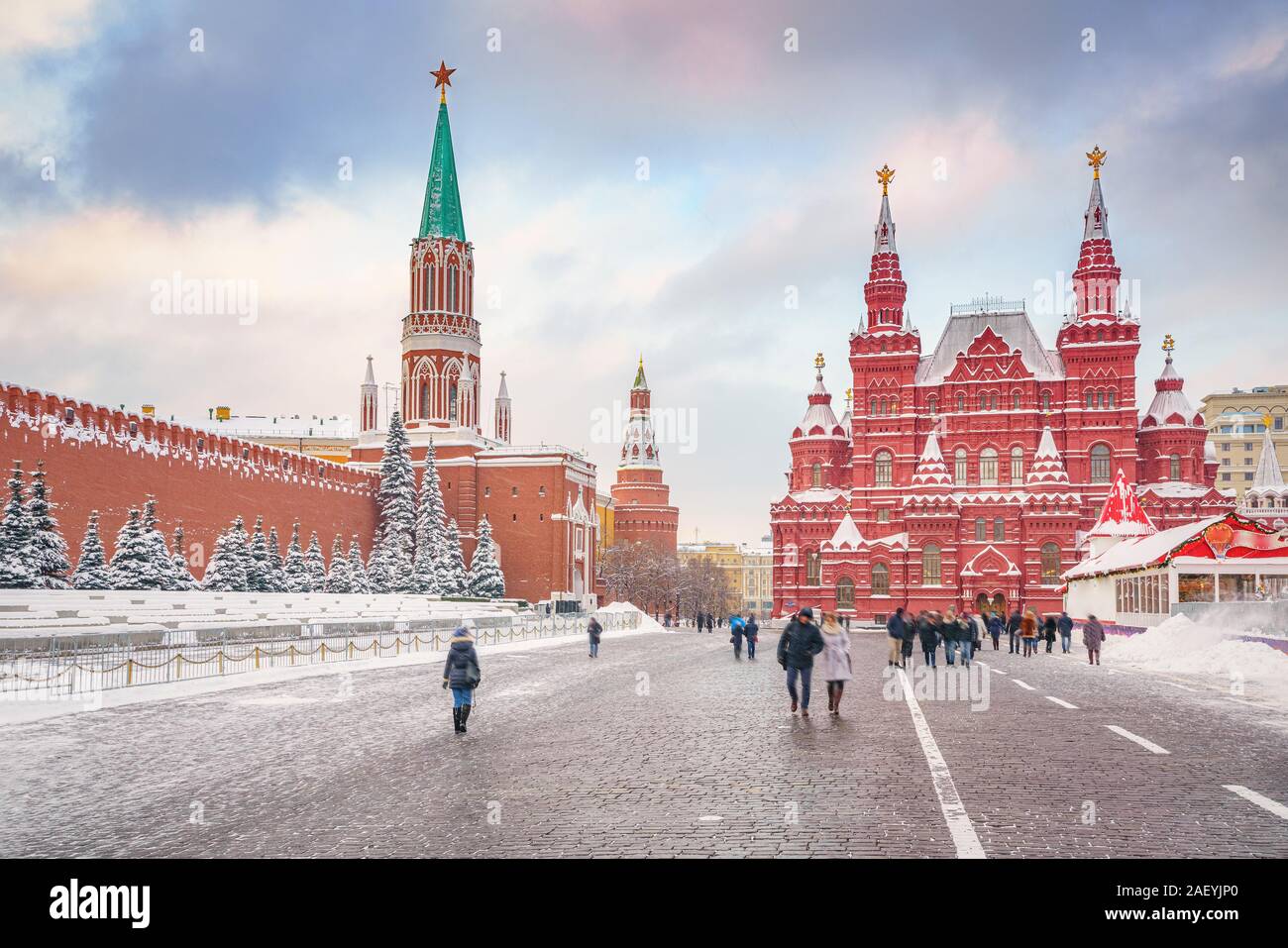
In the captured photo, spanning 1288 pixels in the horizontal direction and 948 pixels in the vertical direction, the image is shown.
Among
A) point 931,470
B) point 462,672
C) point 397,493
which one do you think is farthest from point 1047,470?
point 462,672

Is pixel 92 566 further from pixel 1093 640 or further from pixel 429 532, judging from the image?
pixel 1093 640

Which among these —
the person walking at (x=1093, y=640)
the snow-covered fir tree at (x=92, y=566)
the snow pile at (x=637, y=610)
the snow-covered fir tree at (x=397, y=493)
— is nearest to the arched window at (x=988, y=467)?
the snow pile at (x=637, y=610)

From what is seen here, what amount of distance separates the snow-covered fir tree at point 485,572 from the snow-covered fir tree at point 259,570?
22.5 metres

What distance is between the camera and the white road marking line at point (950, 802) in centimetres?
680

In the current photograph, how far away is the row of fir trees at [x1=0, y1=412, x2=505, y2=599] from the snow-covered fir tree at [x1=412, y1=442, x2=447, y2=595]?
0.21ft

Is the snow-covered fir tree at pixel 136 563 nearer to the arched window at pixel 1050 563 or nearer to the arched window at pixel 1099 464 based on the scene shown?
the arched window at pixel 1050 563

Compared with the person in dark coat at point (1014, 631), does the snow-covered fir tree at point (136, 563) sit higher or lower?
higher

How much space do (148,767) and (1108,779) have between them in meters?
9.17

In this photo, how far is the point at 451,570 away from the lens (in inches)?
2660

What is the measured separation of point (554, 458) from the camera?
83062mm

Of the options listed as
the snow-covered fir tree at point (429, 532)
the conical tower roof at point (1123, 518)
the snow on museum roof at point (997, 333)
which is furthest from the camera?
the snow on museum roof at point (997, 333)

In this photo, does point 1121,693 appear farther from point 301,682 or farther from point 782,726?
point 301,682

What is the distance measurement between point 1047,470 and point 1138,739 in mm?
57174
